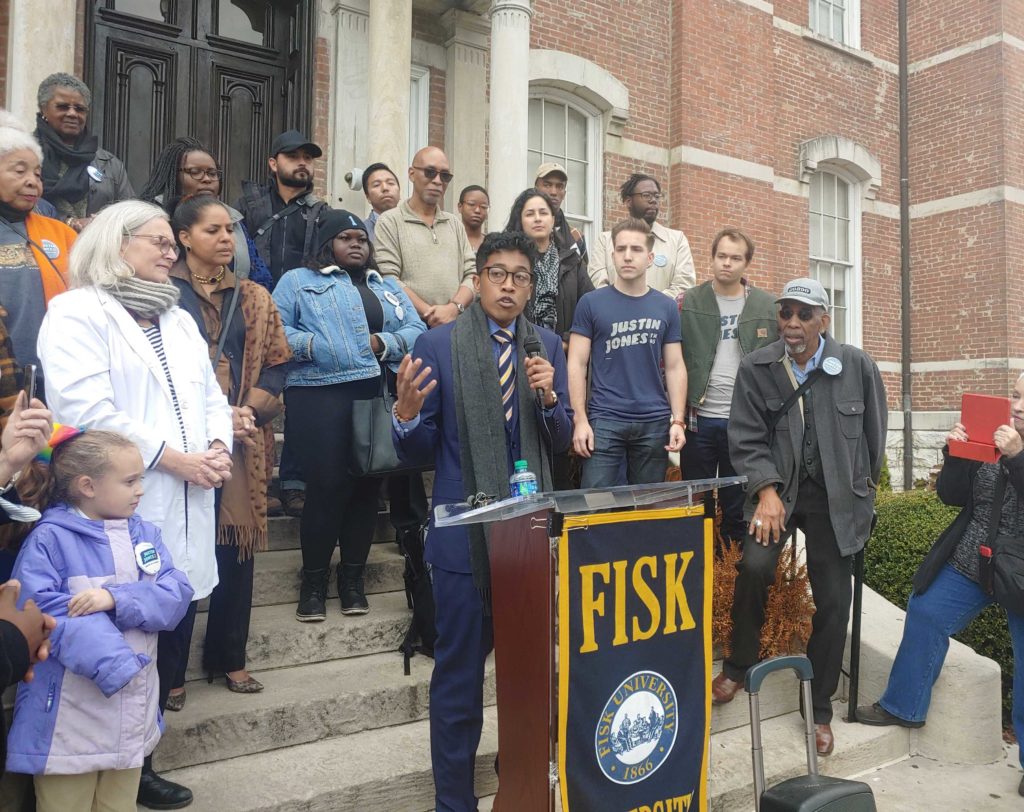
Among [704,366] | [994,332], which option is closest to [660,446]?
[704,366]

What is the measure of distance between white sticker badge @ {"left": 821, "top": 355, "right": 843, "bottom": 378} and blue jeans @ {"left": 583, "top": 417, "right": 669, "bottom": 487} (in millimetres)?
836

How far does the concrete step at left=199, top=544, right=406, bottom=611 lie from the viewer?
4.32m

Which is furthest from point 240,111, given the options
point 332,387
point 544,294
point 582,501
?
point 582,501

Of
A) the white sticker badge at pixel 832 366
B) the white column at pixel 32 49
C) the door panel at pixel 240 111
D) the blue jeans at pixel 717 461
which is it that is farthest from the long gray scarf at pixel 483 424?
the door panel at pixel 240 111

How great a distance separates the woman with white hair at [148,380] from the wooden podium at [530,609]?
94cm

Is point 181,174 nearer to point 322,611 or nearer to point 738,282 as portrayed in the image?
point 322,611

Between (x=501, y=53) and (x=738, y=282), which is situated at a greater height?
(x=501, y=53)

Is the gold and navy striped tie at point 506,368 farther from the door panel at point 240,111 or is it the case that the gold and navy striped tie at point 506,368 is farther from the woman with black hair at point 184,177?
the door panel at point 240,111

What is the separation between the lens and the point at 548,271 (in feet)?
16.7

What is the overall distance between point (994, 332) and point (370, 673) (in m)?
12.1

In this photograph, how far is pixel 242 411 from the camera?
11.6 feet

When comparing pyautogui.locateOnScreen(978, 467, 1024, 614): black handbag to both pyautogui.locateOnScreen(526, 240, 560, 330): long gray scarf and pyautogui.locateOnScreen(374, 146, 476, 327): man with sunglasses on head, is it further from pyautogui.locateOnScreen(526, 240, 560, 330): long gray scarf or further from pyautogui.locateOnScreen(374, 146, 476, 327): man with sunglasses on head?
pyautogui.locateOnScreen(374, 146, 476, 327): man with sunglasses on head

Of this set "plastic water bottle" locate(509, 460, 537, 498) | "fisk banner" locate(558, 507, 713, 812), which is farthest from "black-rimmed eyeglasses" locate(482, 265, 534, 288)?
"fisk banner" locate(558, 507, 713, 812)

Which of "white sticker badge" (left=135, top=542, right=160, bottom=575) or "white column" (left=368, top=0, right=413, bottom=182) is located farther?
"white column" (left=368, top=0, right=413, bottom=182)
